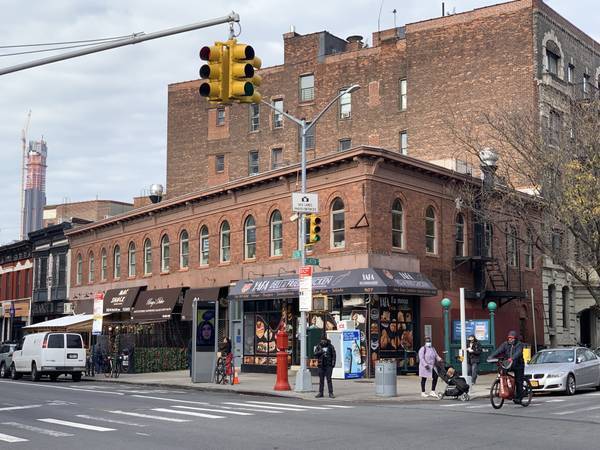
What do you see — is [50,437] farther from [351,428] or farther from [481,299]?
[481,299]

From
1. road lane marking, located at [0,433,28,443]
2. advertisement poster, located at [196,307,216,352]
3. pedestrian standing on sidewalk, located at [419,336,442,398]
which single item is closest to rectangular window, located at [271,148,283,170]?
advertisement poster, located at [196,307,216,352]

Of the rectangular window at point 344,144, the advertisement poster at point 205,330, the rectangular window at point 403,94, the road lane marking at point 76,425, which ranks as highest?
the rectangular window at point 403,94

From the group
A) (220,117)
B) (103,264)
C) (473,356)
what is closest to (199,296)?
(103,264)

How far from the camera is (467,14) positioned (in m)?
46.2

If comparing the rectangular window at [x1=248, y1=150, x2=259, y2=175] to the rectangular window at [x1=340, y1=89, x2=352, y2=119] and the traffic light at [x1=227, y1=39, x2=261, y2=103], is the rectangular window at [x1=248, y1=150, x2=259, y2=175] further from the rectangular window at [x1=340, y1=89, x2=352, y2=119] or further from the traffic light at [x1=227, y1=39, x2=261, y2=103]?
the traffic light at [x1=227, y1=39, x2=261, y2=103]

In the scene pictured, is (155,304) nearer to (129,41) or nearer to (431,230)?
(431,230)

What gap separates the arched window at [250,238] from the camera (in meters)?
37.4

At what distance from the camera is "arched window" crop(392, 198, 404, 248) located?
3272 centimetres

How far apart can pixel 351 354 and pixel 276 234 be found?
8103mm

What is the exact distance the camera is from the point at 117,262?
4934 centimetres

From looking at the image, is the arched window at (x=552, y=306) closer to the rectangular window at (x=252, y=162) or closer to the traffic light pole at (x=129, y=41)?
the rectangular window at (x=252, y=162)

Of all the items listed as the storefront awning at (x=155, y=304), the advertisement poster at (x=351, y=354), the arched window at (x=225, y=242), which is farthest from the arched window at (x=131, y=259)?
the advertisement poster at (x=351, y=354)

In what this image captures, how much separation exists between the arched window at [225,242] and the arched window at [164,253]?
5572mm

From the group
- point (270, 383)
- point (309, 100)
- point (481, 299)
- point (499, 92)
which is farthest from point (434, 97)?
point (270, 383)
